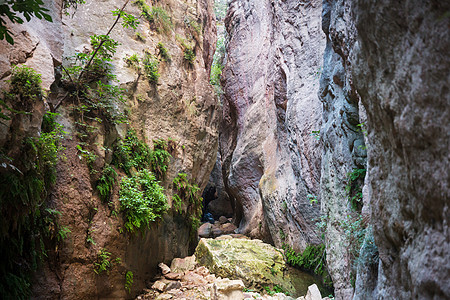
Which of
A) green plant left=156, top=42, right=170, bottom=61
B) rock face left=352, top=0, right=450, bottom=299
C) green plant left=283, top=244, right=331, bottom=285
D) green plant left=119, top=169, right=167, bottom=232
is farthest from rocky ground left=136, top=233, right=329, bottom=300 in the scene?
green plant left=156, top=42, right=170, bottom=61

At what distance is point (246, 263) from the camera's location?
7.98 meters

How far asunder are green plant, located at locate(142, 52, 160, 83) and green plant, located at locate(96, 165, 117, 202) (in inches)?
127

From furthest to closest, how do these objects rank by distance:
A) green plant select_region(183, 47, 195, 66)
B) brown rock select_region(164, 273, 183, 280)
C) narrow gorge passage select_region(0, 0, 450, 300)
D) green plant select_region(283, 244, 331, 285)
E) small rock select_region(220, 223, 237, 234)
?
1. small rock select_region(220, 223, 237, 234)
2. green plant select_region(183, 47, 195, 66)
3. green plant select_region(283, 244, 331, 285)
4. brown rock select_region(164, 273, 183, 280)
5. narrow gorge passage select_region(0, 0, 450, 300)

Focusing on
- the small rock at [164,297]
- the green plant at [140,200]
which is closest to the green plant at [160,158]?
the green plant at [140,200]

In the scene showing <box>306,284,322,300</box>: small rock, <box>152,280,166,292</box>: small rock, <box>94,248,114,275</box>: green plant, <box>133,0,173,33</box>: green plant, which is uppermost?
<box>133,0,173,33</box>: green plant

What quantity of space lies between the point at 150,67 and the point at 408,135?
299 inches

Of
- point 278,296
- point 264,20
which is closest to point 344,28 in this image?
point 278,296

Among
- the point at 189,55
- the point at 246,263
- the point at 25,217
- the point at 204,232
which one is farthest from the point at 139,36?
the point at 204,232

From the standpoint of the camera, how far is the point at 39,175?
4203 millimetres

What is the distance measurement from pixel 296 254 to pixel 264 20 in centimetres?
1227

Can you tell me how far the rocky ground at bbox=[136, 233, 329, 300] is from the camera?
243 inches

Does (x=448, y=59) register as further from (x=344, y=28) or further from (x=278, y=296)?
(x=278, y=296)

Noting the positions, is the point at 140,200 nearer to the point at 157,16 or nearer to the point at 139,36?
the point at 139,36

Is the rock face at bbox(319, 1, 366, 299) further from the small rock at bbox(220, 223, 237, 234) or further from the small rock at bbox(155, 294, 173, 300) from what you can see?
the small rock at bbox(220, 223, 237, 234)
